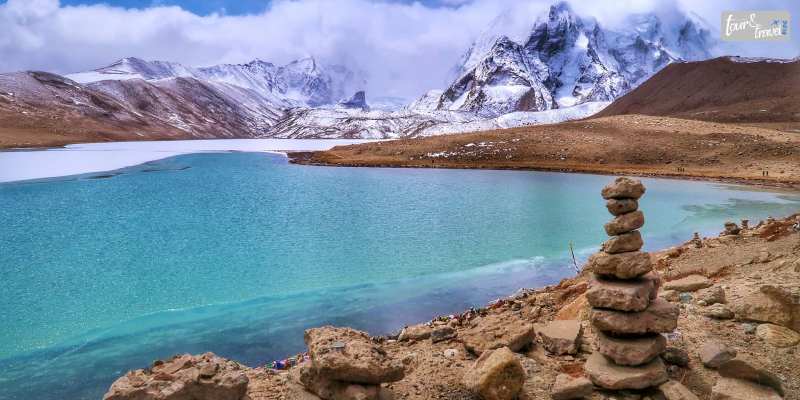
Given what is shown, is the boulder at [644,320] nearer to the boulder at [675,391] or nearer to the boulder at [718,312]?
the boulder at [675,391]

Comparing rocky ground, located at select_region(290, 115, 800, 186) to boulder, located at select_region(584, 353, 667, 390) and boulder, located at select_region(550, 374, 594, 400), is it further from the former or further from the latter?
boulder, located at select_region(550, 374, 594, 400)

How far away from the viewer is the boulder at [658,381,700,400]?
5.98 metres

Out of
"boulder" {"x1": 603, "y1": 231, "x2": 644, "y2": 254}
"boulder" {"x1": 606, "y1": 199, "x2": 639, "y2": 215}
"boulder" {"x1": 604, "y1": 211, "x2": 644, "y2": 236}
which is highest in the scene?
"boulder" {"x1": 606, "y1": 199, "x2": 639, "y2": 215}

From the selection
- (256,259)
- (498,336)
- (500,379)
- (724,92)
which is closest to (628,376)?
(500,379)

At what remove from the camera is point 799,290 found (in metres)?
7.49

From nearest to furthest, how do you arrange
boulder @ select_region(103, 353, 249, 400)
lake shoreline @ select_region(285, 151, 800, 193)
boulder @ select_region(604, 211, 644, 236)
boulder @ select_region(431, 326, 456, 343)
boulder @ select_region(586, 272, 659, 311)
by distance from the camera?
boulder @ select_region(103, 353, 249, 400) < boulder @ select_region(586, 272, 659, 311) < boulder @ select_region(604, 211, 644, 236) < boulder @ select_region(431, 326, 456, 343) < lake shoreline @ select_region(285, 151, 800, 193)

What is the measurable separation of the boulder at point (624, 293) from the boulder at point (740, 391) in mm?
1175

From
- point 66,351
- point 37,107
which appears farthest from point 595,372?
point 37,107

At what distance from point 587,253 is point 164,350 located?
13.6 metres

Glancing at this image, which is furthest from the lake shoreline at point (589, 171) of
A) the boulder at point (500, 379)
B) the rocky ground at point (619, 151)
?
the boulder at point (500, 379)

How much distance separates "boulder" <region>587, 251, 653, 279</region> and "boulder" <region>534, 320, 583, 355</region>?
109cm

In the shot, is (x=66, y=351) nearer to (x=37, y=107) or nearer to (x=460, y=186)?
(x=460, y=186)

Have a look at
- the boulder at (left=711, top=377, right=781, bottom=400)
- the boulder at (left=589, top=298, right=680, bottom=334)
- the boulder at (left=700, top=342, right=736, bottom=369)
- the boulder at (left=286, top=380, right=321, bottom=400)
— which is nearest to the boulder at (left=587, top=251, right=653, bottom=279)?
the boulder at (left=589, top=298, right=680, bottom=334)

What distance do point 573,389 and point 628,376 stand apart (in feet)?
2.29
